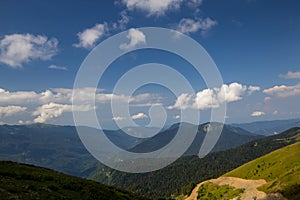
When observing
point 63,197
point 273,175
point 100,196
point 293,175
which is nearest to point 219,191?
point 273,175

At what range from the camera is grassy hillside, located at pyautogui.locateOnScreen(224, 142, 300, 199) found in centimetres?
10343

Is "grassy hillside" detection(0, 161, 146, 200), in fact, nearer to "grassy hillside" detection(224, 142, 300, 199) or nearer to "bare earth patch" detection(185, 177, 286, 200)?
"grassy hillside" detection(224, 142, 300, 199)

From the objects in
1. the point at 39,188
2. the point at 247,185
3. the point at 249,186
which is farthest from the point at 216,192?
the point at 39,188

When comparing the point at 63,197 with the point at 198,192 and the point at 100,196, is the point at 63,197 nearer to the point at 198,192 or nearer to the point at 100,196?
the point at 100,196

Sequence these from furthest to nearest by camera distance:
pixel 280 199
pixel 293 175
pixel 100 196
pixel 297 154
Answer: pixel 297 154, pixel 293 175, pixel 280 199, pixel 100 196

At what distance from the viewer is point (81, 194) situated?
43469mm

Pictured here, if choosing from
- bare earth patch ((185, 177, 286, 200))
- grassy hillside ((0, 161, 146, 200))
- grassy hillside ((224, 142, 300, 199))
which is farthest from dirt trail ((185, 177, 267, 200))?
grassy hillside ((0, 161, 146, 200))

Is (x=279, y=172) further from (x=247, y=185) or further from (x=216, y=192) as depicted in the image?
(x=216, y=192)

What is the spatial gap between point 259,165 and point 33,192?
502ft

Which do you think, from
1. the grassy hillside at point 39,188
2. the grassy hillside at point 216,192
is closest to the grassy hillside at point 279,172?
the grassy hillside at point 216,192

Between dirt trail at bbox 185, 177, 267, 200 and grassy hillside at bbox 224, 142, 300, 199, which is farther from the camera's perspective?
dirt trail at bbox 185, 177, 267, 200

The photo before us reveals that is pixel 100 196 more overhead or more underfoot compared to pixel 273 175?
more overhead

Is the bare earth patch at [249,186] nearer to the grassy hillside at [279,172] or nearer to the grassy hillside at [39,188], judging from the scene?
the grassy hillside at [279,172]

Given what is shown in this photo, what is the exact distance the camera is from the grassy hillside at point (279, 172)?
103425 millimetres
